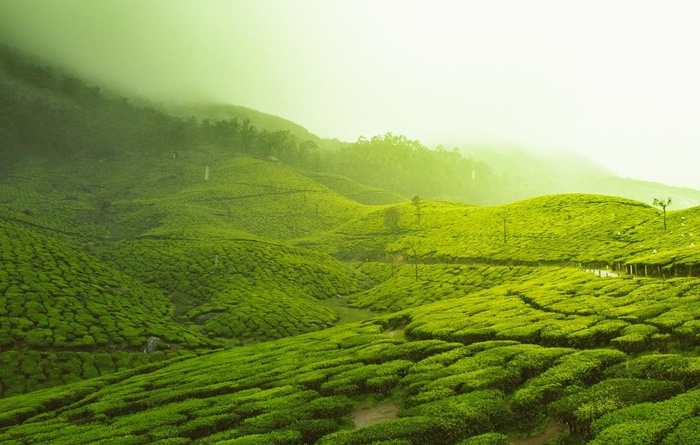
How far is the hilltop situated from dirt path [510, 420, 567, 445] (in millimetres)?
334

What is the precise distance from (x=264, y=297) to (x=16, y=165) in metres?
168

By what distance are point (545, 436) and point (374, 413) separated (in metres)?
9.93

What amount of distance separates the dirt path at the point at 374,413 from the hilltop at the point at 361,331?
0.18m

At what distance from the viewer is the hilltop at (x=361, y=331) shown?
2075 centimetres

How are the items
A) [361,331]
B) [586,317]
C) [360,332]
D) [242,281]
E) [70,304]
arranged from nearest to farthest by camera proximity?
[586,317], [360,332], [361,331], [70,304], [242,281]

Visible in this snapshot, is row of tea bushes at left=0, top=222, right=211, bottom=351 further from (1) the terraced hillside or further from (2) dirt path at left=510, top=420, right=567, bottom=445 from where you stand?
(2) dirt path at left=510, top=420, right=567, bottom=445

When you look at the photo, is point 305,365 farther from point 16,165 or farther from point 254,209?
point 16,165

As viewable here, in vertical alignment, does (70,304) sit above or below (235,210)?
below

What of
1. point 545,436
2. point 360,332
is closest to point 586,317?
point 545,436

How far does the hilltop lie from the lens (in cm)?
2075

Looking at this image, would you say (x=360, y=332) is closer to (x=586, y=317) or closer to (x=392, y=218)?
(x=586, y=317)

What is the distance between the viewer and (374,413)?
83.0 ft

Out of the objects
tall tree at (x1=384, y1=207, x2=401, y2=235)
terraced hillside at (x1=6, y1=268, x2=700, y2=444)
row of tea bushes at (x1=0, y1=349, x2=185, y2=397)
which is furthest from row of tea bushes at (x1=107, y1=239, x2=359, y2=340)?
tall tree at (x1=384, y1=207, x2=401, y2=235)

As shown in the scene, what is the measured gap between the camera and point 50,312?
5634 cm
